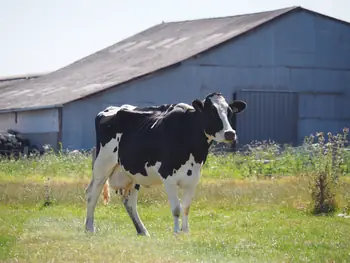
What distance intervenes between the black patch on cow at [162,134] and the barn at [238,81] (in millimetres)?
18289

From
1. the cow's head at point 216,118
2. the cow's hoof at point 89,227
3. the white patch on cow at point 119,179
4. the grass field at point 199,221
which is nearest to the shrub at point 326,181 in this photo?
the grass field at point 199,221

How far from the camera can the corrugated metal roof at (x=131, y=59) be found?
35.8 metres

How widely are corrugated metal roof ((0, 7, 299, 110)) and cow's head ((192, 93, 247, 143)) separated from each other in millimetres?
19465

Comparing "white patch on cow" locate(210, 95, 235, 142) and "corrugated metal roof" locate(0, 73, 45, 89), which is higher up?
"white patch on cow" locate(210, 95, 235, 142)

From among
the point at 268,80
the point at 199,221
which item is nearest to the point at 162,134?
the point at 199,221

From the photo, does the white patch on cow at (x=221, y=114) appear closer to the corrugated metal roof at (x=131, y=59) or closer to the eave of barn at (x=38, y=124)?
the corrugated metal roof at (x=131, y=59)

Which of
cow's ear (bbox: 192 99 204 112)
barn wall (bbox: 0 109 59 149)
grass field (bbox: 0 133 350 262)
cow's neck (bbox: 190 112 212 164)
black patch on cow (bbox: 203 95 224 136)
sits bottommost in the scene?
barn wall (bbox: 0 109 59 149)

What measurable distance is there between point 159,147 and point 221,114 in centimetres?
102

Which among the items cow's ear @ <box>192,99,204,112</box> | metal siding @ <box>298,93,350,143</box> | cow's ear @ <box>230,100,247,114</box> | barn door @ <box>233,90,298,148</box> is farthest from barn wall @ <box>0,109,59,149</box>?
cow's ear @ <box>192,99,204,112</box>

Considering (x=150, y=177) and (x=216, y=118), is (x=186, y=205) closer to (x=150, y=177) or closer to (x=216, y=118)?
(x=150, y=177)

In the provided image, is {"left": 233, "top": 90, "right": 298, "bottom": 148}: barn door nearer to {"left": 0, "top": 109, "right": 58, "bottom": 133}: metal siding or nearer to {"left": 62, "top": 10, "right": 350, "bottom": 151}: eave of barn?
{"left": 62, "top": 10, "right": 350, "bottom": 151}: eave of barn

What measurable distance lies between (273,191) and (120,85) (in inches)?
599

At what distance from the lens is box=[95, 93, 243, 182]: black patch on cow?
563 inches

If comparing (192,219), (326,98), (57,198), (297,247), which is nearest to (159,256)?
(297,247)
